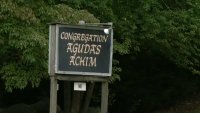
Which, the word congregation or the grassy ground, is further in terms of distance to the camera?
the grassy ground

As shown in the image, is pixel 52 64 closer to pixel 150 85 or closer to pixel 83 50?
pixel 83 50

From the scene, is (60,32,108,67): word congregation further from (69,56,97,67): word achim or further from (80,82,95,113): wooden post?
(80,82,95,113): wooden post

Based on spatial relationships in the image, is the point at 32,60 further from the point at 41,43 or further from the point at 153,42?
the point at 153,42

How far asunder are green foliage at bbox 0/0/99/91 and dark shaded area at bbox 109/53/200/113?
24.8 feet

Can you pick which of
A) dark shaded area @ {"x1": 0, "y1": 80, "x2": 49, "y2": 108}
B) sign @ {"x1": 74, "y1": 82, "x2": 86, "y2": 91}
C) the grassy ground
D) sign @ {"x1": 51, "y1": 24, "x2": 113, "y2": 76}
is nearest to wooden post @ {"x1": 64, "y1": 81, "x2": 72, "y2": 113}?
dark shaded area @ {"x1": 0, "y1": 80, "x2": 49, "y2": 108}

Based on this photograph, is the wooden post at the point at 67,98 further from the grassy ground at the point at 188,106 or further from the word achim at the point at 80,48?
the word achim at the point at 80,48

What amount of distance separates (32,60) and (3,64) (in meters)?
1.65

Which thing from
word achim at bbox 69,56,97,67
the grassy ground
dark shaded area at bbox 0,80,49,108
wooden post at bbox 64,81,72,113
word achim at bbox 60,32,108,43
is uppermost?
word achim at bbox 60,32,108,43

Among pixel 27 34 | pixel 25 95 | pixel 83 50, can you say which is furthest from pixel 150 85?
pixel 83 50

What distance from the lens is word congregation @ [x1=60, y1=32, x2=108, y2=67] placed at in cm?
841

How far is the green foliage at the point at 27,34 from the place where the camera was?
1067 cm

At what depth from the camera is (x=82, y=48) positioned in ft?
27.7

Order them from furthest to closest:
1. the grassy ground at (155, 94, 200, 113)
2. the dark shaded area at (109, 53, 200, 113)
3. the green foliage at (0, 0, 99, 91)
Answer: the dark shaded area at (109, 53, 200, 113) → the grassy ground at (155, 94, 200, 113) → the green foliage at (0, 0, 99, 91)

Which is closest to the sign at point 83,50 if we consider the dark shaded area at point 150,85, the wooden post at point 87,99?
the wooden post at point 87,99
